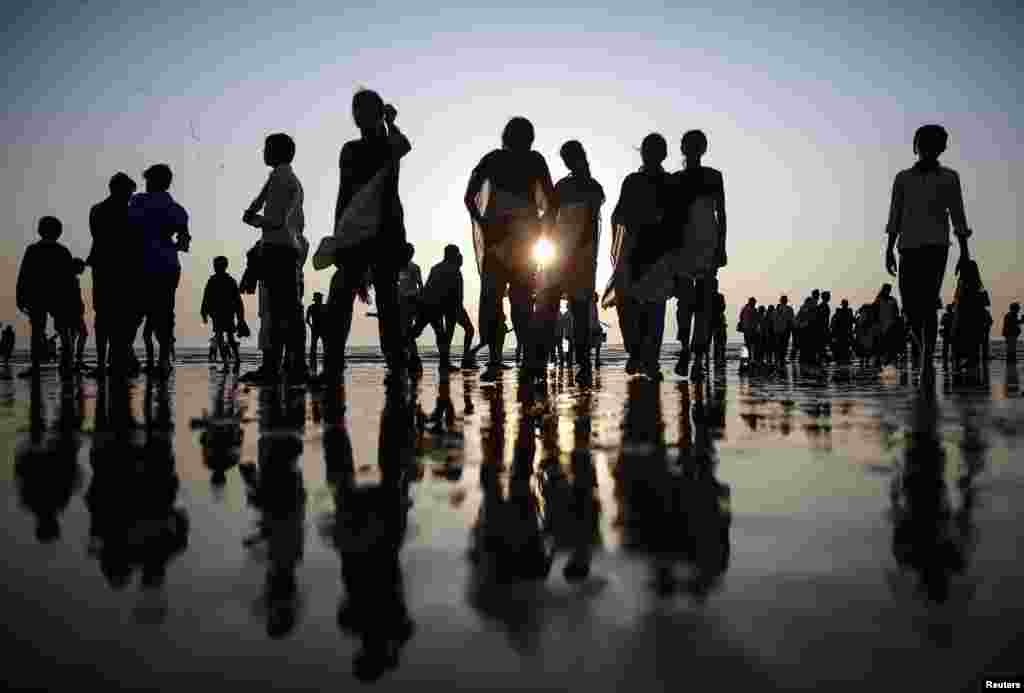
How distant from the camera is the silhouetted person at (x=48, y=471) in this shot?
1.98 metres

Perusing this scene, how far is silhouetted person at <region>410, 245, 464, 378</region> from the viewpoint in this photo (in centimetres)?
1219

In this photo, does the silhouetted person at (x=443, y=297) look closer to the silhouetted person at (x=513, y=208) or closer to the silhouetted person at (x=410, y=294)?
the silhouetted person at (x=410, y=294)

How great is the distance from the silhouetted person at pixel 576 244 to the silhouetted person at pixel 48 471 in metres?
4.79

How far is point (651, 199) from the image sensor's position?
848cm

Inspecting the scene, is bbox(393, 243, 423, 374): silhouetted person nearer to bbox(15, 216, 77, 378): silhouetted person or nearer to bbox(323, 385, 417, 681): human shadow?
bbox(15, 216, 77, 378): silhouetted person

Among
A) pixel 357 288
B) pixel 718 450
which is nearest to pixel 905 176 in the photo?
pixel 357 288

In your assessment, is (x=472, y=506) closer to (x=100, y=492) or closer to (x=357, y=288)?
(x=100, y=492)

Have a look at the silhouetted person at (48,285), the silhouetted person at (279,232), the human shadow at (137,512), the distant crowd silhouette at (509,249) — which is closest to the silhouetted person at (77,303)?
the silhouetted person at (48,285)

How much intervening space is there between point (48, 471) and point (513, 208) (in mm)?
5020

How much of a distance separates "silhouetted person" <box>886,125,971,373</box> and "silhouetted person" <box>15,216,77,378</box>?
1018 cm

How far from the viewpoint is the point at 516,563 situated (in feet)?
4.94

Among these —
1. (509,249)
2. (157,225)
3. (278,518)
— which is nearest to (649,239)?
(509,249)

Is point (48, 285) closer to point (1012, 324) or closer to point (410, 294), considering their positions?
point (410, 294)

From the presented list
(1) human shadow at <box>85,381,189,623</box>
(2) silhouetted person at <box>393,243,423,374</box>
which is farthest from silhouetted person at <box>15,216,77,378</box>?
(1) human shadow at <box>85,381,189,623</box>
